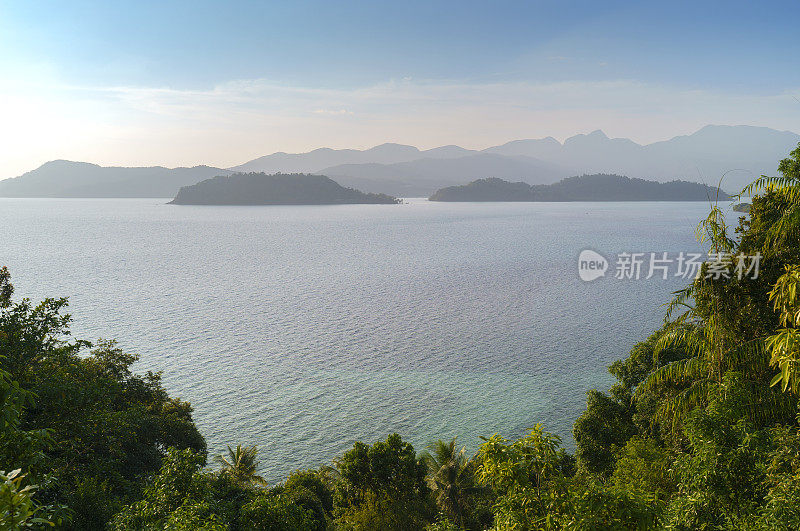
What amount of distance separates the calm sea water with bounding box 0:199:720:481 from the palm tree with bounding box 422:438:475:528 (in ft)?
21.3

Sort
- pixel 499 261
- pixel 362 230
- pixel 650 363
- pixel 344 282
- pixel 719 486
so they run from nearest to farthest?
pixel 719 486
pixel 650 363
pixel 344 282
pixel 499 261
pixel 362 230

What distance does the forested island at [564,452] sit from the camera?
21.4 ft

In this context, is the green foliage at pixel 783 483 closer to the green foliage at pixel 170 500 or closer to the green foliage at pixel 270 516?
the green foliage at pixel 170 500

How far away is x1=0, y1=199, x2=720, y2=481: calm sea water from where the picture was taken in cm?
3891

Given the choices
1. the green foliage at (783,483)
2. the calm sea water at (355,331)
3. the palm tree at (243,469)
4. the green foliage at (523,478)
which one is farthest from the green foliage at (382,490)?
the green foliage at (783,483)

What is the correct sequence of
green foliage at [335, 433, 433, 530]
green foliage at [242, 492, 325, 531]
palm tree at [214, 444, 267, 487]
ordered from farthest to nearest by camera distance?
palm tree at [214, 444, 267, 487] → green foliage at [335, 433, 433, 530] → green foliage at [242, 492, 325, 531]

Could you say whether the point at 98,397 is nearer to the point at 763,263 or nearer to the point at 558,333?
the point at 763,263

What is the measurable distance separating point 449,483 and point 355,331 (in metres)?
32.8

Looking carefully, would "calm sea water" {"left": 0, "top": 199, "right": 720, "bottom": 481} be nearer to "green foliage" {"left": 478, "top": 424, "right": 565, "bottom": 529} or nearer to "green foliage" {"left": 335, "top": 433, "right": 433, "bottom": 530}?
"green foliage" {"left": 335, "top": 433, "right": 433, "bottom": 530}

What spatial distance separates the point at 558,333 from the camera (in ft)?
187

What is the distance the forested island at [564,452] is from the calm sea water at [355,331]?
16.0 metres

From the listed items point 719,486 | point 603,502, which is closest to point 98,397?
point 603,502

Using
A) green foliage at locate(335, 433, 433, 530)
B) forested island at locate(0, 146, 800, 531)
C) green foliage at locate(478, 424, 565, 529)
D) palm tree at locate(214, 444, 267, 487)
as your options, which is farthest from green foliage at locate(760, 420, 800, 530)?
palm tree at locate(214, 444, 267, 487)

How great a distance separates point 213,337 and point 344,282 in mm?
33224
